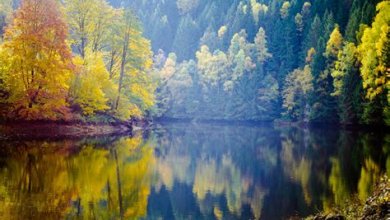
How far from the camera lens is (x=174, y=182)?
1950cm

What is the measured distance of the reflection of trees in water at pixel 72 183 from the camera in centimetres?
1370

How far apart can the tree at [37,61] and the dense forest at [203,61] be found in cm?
9

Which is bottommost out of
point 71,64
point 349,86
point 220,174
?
point 220,174

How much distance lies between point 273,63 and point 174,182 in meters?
77.3

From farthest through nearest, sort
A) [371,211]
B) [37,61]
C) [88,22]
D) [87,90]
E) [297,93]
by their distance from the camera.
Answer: [297,93], [88,22], [87,90], [37,61], [371,211]

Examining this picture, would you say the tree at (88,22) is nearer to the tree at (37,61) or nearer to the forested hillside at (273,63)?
the tree at (37,61)

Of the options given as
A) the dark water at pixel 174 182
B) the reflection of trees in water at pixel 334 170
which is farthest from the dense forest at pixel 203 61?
the reflection of trees in water at pixel 334 170

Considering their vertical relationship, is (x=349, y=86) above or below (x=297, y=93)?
below

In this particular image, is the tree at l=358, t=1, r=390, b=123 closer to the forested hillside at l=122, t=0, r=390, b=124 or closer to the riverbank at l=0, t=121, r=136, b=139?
the forested hillside at l=122, t=0, r=390, b=124

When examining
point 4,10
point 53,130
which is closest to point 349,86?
point 53,130

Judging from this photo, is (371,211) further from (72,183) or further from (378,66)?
(378,66)

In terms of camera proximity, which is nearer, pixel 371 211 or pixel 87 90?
pixel 371 211

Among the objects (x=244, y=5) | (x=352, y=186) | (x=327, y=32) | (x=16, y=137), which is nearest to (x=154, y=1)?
(x=244, y=5)

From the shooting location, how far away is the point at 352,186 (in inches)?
704
